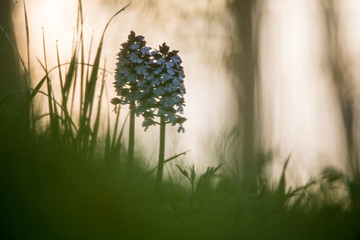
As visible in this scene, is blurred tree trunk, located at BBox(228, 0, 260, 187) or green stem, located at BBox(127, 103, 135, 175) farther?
blurred tree trunk, located at BBox(228, 0, 260, 187)

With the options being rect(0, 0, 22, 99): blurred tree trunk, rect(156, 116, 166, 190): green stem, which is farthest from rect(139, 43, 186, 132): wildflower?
rect(0, 0, 22, 99): blurred tree trunk

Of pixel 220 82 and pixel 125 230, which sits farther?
pixel 220 82

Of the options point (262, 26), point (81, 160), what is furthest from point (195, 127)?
point (262, 26)

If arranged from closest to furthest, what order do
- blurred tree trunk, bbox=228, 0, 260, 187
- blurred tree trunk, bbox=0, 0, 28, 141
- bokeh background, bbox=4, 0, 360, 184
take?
blurred tree trunk, bbox=0, 0, 28, 141 → bokeh background, bbox=4, 0, 360, 184 → blurred tree trunk, bbox=228, 0, 260, 187

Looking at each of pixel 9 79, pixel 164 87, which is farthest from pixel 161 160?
pixel 9 79

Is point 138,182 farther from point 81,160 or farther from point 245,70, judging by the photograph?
point 245,70

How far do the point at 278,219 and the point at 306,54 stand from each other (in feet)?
13.9

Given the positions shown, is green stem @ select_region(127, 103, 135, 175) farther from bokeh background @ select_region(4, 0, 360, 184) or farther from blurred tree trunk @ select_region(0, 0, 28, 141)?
bokeh background @ select_region(4, 0, 360, 184)

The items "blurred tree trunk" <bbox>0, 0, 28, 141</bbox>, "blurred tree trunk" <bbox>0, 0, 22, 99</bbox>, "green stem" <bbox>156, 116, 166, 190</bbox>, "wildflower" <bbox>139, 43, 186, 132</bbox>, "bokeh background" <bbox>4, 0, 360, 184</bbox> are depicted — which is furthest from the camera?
"bokeh background" <bbox>4, 0, 360, 184</bbox>

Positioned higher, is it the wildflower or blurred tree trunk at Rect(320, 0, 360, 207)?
blurred tree trunk at Rect(320, 0, 360, 207)

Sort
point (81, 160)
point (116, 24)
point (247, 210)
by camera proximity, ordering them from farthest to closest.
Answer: point (116, 24)
point (247, 210)
point (81, 160)

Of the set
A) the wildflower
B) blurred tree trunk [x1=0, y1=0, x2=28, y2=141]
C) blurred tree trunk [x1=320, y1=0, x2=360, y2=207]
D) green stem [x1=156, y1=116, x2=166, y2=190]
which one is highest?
blurred tree trunk [x1=320, y1=0, x2=360, y2=207]

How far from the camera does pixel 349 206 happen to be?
6.68 feet

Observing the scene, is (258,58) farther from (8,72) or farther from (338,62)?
(8,72)
